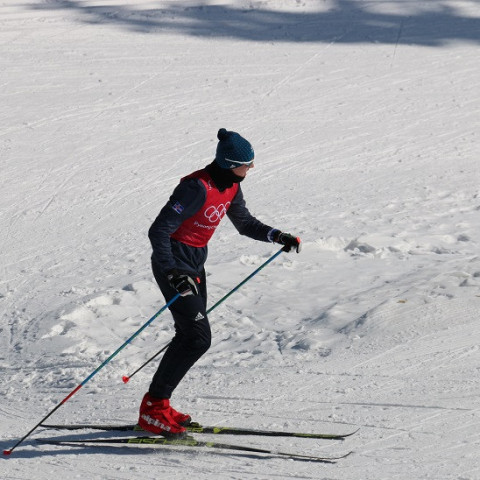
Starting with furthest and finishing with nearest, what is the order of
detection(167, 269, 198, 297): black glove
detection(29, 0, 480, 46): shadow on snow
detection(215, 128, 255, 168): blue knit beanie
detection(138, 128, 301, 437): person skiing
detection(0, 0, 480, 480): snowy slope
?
detection(29, 0, 480, 46): shadow on snow → detection(0, 0, 480, 480): snowy slope → detection(215, 128, 255, 168): blue knit beanie → detection(138, 128, 301, 437): person skiing → detection(167, 269, 198, 297): black glove

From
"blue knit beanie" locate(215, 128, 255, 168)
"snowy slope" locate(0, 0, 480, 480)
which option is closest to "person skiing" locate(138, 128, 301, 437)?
"blue knit beanie" locate(215, 128, 255, 168)

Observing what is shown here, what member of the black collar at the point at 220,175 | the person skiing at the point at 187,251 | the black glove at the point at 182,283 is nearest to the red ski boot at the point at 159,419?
the person skiing at the point at 187,251

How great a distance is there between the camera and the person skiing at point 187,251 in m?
4.59

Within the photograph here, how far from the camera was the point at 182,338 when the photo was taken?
482cm

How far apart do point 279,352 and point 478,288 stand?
1.78m

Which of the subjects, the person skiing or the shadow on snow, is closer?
the person skiing

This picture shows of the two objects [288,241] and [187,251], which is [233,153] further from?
[288,241]

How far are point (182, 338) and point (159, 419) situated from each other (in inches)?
19.8

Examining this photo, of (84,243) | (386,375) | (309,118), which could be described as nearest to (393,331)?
(386,375)

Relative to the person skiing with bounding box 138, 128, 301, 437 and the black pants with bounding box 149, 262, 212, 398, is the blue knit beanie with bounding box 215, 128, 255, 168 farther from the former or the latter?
the black pants with bounding box 149, 262, 212, 398

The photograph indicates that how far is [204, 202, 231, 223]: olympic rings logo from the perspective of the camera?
4.78 meters

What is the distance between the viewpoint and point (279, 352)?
627 centimetres

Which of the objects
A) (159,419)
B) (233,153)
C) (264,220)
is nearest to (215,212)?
(233,153)

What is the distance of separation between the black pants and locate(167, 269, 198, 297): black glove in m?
0.23
